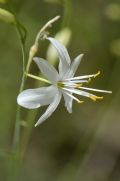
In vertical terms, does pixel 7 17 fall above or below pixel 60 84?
above

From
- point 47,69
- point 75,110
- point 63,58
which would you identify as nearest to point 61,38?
point 63,58

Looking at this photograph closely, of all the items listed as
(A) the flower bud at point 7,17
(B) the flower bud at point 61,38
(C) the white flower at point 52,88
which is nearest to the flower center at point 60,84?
(C) the white flower at point 52,88

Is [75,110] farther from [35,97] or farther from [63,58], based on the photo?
[35,97]

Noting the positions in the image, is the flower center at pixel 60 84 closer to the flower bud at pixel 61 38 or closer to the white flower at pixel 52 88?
the white flower at pixel 52 88

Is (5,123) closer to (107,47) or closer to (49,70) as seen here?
(107,47)

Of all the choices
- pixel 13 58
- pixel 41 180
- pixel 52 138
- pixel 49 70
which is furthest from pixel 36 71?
pixel 49 70

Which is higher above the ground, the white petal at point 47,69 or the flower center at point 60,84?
the white petal at point 47,69
